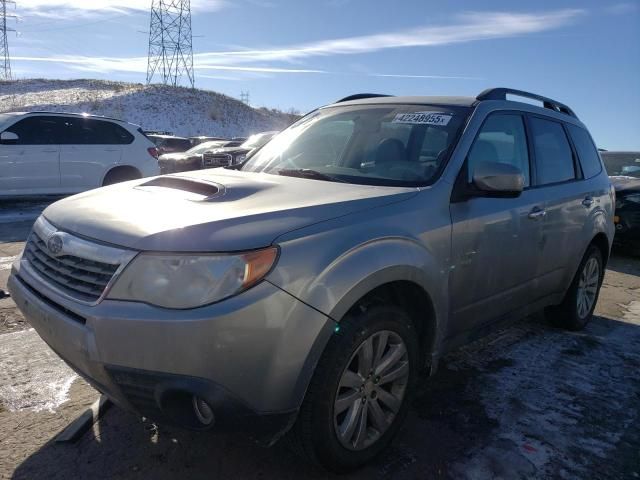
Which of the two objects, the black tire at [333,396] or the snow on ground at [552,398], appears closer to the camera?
the black tire at [333,396]

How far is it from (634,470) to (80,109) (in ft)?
169

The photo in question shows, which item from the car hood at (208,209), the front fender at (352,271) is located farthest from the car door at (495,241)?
the car hood at (208,209)

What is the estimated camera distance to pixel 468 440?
285 centimetres

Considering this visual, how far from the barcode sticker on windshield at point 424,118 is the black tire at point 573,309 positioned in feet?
6.55

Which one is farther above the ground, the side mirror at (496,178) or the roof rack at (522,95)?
the roof rack at (522,95)

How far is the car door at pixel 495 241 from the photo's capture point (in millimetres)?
2955

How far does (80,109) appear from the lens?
156ft

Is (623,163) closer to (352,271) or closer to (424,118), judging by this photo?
(424,118)

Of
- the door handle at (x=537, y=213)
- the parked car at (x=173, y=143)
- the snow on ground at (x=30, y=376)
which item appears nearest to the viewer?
the snow on ground at (x=30, y=376)

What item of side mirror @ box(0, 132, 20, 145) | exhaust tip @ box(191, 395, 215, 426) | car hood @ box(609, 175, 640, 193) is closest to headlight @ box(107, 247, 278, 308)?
exhaust tip @ box(191, 395, 215, 426)

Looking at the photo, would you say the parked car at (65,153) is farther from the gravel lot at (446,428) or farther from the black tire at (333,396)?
the black tire at (333,396)

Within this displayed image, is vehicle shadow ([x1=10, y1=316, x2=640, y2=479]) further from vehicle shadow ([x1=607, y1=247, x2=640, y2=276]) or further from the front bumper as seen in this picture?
vehicle shadow ([x1=607, y1=247, x2=640, y2=276])

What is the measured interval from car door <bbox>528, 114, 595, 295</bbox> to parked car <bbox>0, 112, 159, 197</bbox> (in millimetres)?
8590

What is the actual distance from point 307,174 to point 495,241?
1154mm
